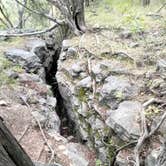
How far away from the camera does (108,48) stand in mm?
7289

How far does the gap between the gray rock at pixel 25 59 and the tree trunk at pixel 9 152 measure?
525 cm

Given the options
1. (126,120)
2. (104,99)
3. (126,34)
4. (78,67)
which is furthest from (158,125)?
(126,34)

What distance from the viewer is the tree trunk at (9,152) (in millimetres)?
2323

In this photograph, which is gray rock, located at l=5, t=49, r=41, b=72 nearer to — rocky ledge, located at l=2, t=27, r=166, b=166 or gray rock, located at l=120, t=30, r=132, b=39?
rocky ledge, located at l=2, t=27, r=166, b=166

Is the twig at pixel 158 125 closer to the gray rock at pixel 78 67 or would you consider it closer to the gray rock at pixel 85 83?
the gray rock at pixel 85 83

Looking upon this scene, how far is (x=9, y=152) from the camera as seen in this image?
8.25ft

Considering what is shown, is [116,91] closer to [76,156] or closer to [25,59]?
[76,156]

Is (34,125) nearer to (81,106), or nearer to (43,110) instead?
(43,110)

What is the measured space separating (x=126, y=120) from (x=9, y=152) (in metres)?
2.63

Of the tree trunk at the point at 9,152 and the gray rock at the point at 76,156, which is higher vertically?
the tree trunk at the point at 9,152

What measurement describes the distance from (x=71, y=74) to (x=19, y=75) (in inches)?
45.2

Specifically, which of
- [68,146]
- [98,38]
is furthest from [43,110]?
[98,38]

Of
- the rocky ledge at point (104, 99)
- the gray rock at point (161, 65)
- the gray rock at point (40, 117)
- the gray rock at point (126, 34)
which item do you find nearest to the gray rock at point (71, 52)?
the rocky ledge at point (104, 99)

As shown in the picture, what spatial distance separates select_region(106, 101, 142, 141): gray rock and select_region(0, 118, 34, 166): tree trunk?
2.28 m
